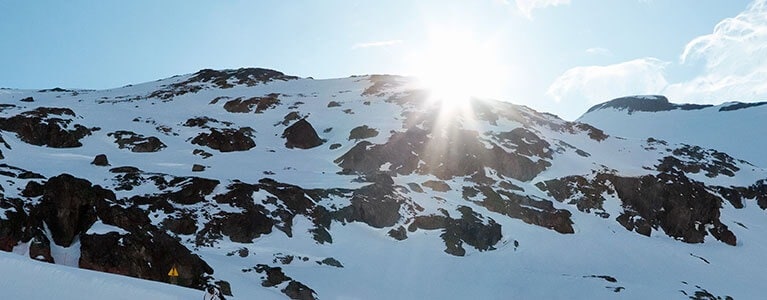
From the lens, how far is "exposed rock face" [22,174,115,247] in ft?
90.3

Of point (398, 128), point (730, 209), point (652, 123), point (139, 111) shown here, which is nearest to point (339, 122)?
point (398, 128)

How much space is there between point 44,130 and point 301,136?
26.8 metres

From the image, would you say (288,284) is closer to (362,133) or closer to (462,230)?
(462,230)

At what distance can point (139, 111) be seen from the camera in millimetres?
75250

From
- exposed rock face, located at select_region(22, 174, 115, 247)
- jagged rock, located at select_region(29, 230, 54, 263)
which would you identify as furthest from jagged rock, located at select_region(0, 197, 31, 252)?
exposed rock face, located at select_region(22, 174, 115, 247)

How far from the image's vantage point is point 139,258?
86.3 feet

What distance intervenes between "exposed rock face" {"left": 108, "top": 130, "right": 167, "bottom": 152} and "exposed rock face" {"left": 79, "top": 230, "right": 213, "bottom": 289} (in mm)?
31052

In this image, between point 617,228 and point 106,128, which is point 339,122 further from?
point 617,228

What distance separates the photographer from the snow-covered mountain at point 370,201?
29938 mm

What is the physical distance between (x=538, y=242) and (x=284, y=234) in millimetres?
22026

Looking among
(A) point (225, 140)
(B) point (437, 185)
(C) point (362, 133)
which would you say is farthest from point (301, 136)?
(B) point (437, 185)

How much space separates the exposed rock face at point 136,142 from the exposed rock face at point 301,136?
1472cm

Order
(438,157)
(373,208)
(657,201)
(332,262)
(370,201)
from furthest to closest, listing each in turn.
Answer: (438,157) < (657,201) < (370,201) < (373,208) < (332,262)

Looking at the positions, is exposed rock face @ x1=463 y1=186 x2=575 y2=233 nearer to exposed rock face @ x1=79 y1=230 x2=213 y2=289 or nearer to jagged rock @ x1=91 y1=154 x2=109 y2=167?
exposed rock face @ x1=79 y1=230 x2=213 y2=289
